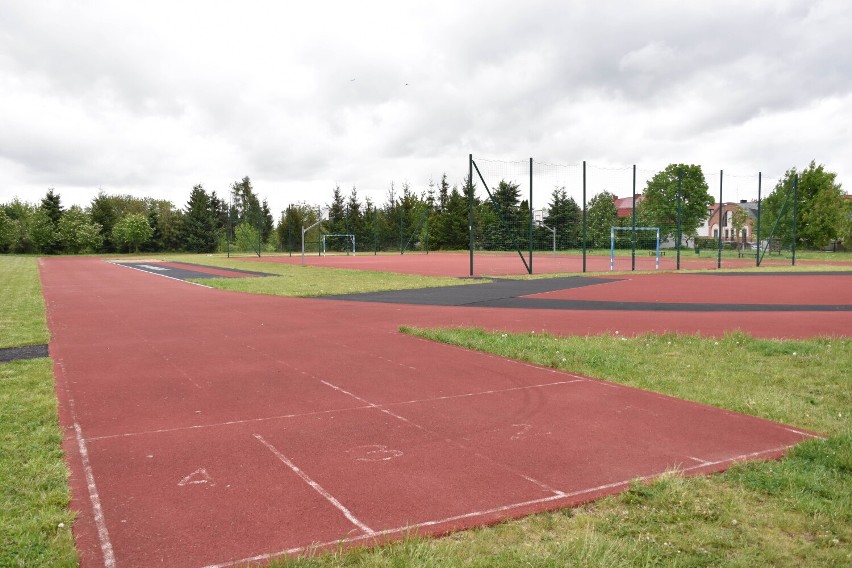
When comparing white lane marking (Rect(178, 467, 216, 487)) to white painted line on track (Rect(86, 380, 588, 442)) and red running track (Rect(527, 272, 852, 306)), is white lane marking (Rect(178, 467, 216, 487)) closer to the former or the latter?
white painted line on track (Rect(86, 380, 588, 442))

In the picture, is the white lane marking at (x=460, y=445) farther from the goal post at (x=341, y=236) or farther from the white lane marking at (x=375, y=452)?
the goal post at (x=341, y=236)

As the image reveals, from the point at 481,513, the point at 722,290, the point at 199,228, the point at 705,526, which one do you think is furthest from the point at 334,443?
the point at 199,228

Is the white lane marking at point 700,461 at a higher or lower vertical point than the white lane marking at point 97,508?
lower

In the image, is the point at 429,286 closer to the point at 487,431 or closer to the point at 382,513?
the point at 487,431

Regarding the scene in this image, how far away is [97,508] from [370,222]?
64.7 meters

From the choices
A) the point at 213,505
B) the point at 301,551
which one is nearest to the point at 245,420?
the point at 213,505

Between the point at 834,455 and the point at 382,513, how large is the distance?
325 centimetres

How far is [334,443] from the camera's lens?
16.1ft

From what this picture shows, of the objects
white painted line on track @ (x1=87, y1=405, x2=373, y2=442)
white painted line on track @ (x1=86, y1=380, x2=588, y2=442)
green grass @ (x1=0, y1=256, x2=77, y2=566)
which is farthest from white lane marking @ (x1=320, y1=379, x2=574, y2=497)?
green grass @ (x1=0, y1=256, x2=77, y2=566)

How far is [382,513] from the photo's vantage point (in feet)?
12.0

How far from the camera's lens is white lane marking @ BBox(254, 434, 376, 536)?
350 centimetres

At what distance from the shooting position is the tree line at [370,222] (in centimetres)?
5412

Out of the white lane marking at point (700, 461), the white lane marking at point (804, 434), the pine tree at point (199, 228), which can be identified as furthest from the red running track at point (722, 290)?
the pine tree at point (199, 228)

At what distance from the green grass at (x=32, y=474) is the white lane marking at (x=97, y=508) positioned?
13 cm
